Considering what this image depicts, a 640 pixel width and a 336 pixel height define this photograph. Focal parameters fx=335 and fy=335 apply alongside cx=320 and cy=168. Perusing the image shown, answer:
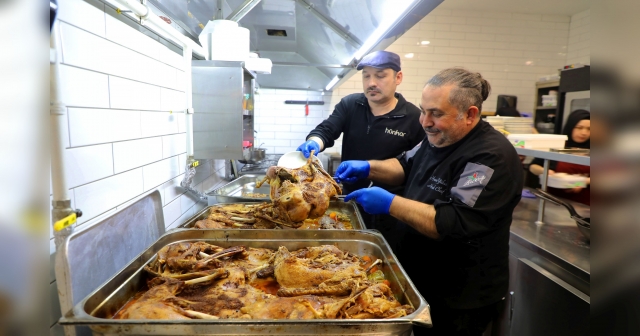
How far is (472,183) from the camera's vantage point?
180 cm

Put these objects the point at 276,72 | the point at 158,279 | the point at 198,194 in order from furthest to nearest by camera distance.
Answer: the point at 276,72, the point at 198,194, the point at 158,279

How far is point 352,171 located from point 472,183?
1.08 metres

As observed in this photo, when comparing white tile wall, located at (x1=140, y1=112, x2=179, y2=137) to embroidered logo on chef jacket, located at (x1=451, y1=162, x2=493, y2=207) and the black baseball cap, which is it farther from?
embroidered logo on chef jacket, located at (x1=451, y1=162, x2=493, y2=207)

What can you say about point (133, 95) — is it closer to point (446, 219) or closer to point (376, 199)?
point (376, 199)

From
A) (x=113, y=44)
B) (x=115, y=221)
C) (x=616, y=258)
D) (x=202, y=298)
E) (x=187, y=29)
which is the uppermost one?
(x=187, y=29)

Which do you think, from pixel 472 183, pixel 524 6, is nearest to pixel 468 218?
pixel 472 183

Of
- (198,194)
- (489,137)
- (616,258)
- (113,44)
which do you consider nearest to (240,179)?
(198,194)

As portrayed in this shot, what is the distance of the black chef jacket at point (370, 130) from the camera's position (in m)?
3.08

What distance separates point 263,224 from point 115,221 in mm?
845

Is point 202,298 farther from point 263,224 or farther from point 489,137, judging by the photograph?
point 489,137

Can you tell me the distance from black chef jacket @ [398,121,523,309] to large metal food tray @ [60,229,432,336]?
0.49 meters

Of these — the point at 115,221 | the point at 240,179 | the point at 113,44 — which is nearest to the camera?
the point at 115,221

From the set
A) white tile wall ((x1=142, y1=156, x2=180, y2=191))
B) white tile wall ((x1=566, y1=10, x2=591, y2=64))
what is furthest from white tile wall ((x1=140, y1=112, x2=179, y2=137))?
white tile wall ((x1=566, y1=10, x2=591, y2=64))

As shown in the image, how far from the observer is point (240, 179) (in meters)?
3.61
